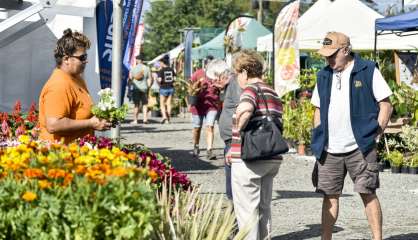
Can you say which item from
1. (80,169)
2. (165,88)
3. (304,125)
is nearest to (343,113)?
(80,169)

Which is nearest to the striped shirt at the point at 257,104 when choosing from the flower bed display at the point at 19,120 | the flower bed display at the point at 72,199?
the flower bed display at the point at 72,199

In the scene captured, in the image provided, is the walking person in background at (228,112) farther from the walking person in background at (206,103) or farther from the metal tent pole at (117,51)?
the walking person in background at (206,103)

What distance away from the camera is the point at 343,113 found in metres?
7.40

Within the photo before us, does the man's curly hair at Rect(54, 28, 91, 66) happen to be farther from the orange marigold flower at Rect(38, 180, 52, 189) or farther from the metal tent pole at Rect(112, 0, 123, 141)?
the orange marigold flower at Rect(38, 180, 52, 189)

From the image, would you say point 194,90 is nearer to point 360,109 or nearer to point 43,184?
point 360,109

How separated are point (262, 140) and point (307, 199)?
4536mm

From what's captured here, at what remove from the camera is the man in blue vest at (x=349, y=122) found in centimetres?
737

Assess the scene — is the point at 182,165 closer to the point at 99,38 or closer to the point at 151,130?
the point at 99,38

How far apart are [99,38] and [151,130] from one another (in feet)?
45.0

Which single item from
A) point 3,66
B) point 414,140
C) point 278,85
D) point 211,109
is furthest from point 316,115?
point 278,85

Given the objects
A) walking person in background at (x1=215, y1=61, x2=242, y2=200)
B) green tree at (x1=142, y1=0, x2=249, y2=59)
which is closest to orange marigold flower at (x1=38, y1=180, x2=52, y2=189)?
walking person in background at (x1=215, y1=61, x2=242, y2=200)

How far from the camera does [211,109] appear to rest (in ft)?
50.7

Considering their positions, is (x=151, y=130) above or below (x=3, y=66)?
below

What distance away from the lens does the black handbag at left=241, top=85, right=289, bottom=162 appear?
264 inches
